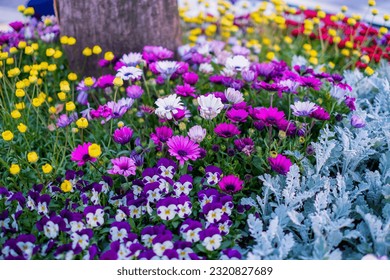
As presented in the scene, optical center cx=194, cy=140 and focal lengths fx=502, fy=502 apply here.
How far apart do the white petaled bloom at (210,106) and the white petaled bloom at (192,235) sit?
48 centimetres

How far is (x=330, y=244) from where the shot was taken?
177 cm

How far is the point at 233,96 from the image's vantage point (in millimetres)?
2199

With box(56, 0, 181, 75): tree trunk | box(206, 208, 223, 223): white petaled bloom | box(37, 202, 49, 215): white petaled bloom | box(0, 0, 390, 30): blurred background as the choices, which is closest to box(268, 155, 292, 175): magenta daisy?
box(206, 208, 223, 223): white petaled bloom

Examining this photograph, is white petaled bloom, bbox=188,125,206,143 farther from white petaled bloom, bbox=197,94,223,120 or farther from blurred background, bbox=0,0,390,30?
blurred background, bbox=0,0,390,30

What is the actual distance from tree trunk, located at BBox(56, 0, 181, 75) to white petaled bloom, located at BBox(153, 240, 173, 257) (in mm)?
1457

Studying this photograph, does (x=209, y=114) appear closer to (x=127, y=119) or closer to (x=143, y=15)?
(x=127, y=119)

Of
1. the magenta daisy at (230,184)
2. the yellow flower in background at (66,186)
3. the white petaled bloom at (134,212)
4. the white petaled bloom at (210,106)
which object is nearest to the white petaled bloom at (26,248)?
the yellow flower in background at (66,186)

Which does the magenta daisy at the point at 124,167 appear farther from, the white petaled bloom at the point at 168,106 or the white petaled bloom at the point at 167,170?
the white petaled bloom at the point at 168,106

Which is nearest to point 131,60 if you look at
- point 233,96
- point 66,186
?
point 233,96

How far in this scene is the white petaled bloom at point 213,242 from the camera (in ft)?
5.82

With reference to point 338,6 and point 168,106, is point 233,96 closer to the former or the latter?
point 168,106

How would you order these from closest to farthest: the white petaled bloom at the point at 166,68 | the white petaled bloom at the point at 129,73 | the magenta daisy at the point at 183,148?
the magenta daisy at the point at 183,148, the white petaled bloom at the point at 129,73, the white petaled bloom at the point at 166,68

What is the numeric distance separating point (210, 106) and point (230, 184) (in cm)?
35

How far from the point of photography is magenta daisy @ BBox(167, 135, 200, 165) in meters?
1.95
